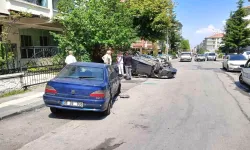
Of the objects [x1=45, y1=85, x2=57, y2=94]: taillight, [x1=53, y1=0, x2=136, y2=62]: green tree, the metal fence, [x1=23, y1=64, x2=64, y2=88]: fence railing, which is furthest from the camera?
[x1=53, y1=0, x2=136, y2=62]: green tree

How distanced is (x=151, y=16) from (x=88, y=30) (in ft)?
51.0

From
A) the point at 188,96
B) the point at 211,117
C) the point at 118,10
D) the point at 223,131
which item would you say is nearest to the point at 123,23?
the point at 118,10

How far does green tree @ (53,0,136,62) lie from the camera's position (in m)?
15.7

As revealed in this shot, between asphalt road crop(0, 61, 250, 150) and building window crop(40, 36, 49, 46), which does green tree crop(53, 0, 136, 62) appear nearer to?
building window crop(40, 36, 49, 46)

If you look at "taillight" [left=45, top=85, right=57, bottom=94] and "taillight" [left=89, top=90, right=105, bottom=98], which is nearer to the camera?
"taillight" [left=89, top=90, right=105, bottom=98]

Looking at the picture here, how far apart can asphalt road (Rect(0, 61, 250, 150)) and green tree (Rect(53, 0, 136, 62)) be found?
25.4ft

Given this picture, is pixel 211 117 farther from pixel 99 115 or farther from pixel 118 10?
pixel 118 10

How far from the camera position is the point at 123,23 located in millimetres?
19359

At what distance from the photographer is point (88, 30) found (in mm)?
15648

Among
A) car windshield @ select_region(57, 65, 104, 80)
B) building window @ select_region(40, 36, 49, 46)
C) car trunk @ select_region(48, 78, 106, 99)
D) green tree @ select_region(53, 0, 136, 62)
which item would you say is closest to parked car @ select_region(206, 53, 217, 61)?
building window @ select_region(40, 36, 49, 46)

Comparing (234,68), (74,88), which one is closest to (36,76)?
(74,88)

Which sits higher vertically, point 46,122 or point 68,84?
point 68,84

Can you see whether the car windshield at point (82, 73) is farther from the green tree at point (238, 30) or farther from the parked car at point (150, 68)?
the green tree at point (238, 30)

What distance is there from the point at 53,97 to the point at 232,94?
7807 millimetres
